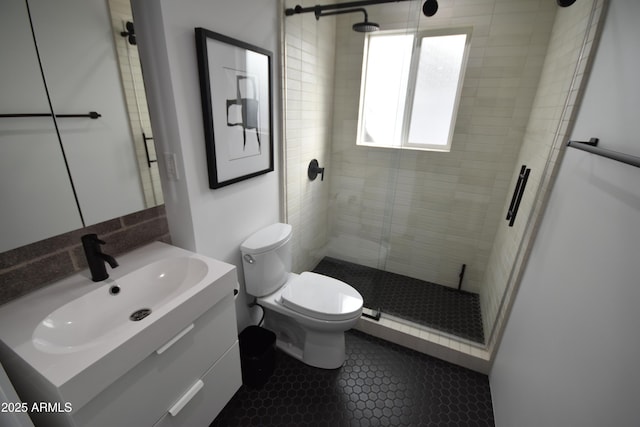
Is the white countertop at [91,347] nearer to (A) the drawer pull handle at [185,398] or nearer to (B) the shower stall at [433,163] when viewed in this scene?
(A) the drawer pull handle at [185,398]

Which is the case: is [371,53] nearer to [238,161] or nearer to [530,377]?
[238,161]

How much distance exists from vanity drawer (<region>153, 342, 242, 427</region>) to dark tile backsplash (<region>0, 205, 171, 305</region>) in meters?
0.64

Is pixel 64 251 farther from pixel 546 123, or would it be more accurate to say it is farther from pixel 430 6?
pixel 546 123

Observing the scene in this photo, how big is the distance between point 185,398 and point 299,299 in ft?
2.31

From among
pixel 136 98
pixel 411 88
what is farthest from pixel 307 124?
pixel 136 98

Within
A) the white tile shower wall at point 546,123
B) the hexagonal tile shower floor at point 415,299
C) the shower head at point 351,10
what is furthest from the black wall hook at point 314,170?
the white tile shower wall at point 546,123

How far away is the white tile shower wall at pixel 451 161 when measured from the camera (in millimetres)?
1846

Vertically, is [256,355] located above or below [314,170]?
below

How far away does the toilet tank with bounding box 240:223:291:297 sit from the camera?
1.56 metres

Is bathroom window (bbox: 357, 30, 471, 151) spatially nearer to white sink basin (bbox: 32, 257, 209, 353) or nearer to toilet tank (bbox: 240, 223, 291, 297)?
toilet tank (bbox: 240, 223, 291, 297)

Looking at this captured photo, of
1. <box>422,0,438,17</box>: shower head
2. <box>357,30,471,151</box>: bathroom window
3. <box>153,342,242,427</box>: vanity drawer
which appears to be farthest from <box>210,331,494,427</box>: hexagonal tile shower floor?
<box>422,0,438,17</box>: shower head

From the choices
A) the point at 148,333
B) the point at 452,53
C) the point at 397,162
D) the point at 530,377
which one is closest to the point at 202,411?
the point at 148,333

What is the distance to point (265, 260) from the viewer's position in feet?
5.18

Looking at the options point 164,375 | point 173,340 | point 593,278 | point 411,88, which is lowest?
point 164,375
